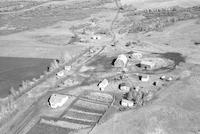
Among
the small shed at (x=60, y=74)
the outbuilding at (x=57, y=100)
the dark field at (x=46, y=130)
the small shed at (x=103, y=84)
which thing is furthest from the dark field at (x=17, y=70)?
the small shed at (x=103, y=84)

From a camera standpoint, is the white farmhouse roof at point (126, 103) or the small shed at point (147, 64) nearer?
the white farmhouse roof at point (126, 103)

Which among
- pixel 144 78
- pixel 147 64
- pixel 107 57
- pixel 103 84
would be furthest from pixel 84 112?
pixel 107 57

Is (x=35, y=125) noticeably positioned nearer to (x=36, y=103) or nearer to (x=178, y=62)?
(x=36, y=103)

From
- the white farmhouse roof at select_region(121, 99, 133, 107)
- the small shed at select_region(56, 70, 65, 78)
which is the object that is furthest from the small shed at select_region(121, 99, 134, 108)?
the small shed at select_region(56, 70, 65, 78)

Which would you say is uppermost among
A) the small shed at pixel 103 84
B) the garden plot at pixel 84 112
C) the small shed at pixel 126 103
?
the small shed at pixel 103 84

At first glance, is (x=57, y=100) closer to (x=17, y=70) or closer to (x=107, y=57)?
(x=17, y=70)

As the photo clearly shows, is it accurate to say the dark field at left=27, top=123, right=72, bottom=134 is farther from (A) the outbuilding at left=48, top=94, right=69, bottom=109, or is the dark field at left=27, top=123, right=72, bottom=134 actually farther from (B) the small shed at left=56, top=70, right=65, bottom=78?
(B) the small shed at left=56, top=70, right=65, bottom=78

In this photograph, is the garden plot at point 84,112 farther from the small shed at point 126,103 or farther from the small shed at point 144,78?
the small shed at point 144,78

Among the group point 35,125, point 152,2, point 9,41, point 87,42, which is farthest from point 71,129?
point 152,2
